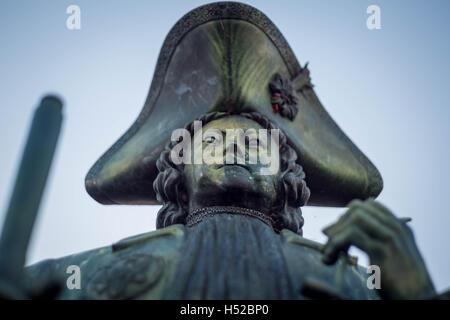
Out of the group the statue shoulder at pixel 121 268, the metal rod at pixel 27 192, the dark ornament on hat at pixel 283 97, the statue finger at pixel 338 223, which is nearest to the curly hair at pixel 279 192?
the dark ornament on hat at pixel 283 97

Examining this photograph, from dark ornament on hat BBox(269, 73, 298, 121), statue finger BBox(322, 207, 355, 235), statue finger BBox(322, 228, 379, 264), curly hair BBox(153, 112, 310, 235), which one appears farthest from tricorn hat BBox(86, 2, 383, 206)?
statue finger BBox(322, 228, 379, 264)

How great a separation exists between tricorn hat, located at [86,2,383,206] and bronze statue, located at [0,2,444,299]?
12mm

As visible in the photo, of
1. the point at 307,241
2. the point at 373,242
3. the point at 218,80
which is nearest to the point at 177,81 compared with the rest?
the point at 218,80

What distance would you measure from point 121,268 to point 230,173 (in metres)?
1.10

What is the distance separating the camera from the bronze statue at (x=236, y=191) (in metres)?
2.31

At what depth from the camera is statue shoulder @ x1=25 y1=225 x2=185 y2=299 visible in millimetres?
2555

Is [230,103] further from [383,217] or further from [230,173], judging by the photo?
[383,217]

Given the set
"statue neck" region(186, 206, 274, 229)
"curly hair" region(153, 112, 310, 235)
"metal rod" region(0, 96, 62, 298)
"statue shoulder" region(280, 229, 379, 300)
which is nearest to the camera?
"metal rod" region(0, 96, 62, 298)

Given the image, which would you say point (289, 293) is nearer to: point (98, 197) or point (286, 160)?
point (286, 160)

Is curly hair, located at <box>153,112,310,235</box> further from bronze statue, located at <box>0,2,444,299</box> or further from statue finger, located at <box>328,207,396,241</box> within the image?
statue finger, located at <box>328,207,396,241</box>

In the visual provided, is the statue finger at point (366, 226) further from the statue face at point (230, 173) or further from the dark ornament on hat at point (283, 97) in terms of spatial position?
the dark ornament on hat at point (283, 97)

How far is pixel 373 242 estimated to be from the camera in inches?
89.0

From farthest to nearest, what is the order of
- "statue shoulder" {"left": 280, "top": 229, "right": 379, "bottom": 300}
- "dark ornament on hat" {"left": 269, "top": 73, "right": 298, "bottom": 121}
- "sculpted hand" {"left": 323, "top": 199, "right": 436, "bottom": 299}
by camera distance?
"dark ornament on hat" {"left": 269, "top": 73, "right": 298, "bottom": 121}, "statue shoulder" {"left": 280, "top": 229, "right": 379, "bottom": 300}, "sculpted hand" {"left": 323, "top": 199, "right": 436, "bottom": 299}
